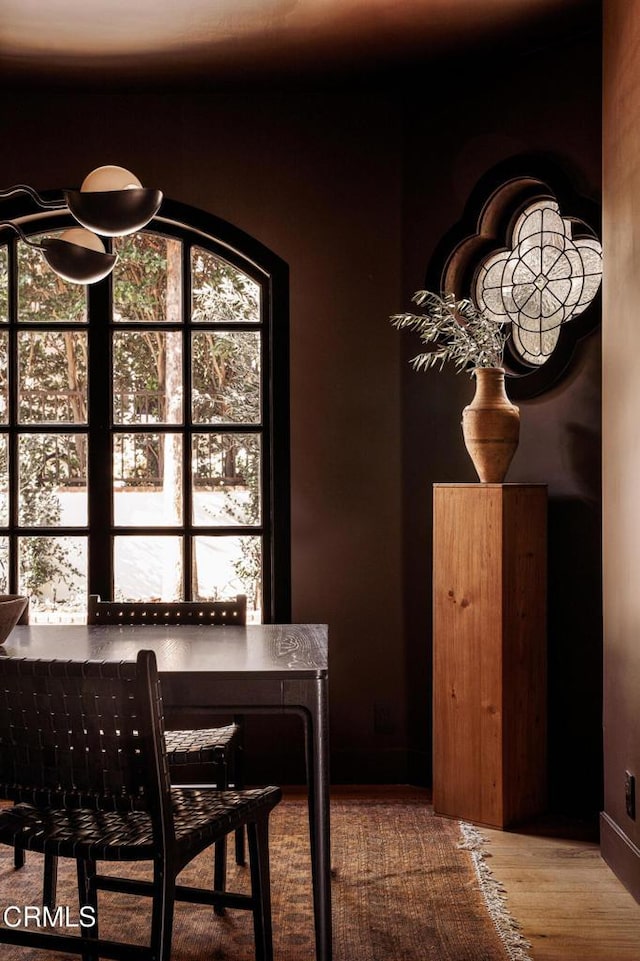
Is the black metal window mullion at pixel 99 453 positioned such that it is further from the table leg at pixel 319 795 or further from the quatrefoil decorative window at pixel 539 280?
the table leg at pixel 319 795

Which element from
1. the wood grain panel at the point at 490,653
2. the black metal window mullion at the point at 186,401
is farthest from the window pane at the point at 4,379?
the wood grain panel at the point at 490,653

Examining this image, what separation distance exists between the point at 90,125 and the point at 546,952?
3.64 m

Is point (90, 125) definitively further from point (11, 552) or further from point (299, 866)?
point (299, 866)

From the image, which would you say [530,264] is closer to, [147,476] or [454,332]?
[454,332]

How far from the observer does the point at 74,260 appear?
281 centimetres

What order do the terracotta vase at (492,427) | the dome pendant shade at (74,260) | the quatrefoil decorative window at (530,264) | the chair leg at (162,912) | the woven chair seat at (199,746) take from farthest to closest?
the quatrefoil decorative window at (530,264) < the terracotta vase at (492,427) < the woven chair seat at (199,746) < the dome pendant shade at (74,260) < the chair leg at (162,912)

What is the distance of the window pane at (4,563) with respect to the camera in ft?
14.1

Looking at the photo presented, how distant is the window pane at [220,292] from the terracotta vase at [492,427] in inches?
47.0

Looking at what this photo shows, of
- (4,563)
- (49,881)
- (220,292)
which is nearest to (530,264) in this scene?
(220,292)

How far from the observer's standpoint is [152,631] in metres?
3.09

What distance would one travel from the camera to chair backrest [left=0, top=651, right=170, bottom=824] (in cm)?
204

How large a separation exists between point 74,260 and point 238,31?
1.39 metres

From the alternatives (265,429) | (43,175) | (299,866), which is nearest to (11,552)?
(265,429)

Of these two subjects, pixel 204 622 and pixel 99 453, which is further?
pixel 99 453
